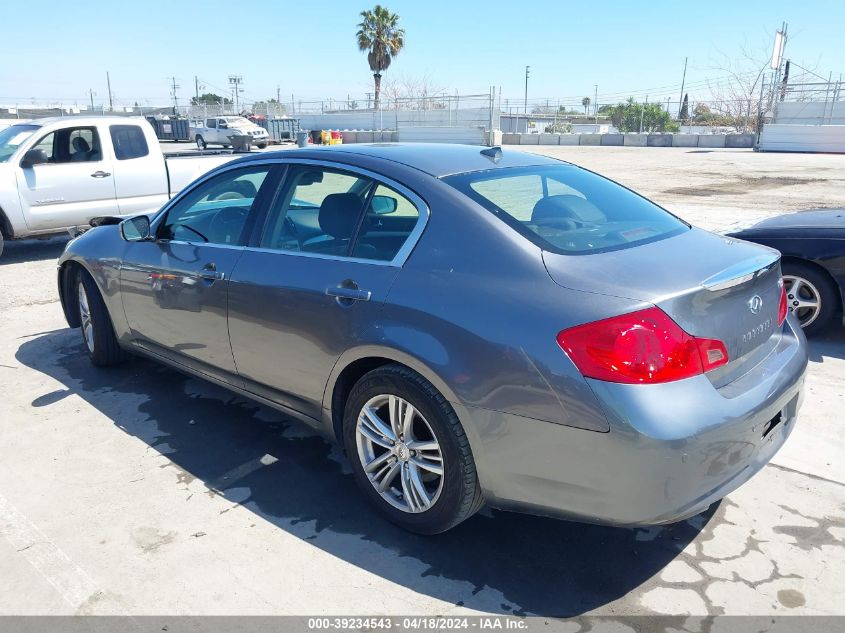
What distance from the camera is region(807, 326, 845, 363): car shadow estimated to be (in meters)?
5.14

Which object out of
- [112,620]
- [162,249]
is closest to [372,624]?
[112,620]

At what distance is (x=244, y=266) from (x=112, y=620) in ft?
5.76

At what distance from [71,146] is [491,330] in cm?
867

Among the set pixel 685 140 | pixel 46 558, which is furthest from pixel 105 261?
pixel 685 140

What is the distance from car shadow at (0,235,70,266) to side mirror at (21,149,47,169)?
1.22 meters

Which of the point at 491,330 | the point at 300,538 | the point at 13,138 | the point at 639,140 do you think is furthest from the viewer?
the point at 639,140

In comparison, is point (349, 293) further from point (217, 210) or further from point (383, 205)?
point (217, 210)

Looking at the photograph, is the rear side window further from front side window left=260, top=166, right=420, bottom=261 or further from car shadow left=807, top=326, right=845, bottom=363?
car shadow left=807, top=326, right=845, bottom=363

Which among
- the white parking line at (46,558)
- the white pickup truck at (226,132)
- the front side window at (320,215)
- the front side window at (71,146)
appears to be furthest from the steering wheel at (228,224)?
the white pickup truck at (226,132)

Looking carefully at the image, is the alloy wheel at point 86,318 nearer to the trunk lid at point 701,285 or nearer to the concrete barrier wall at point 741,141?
the trunk lid at point 701,285

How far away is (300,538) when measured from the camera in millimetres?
3016

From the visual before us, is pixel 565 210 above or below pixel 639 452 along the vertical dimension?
above

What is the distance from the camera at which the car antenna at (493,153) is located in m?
3.49

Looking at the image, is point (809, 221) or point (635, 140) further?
point (635, 140)
